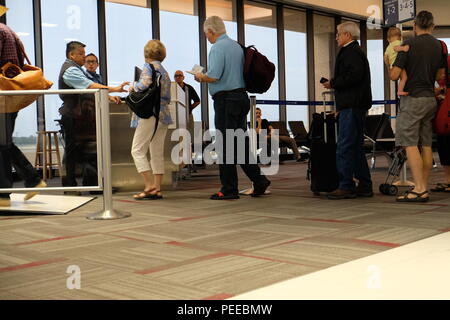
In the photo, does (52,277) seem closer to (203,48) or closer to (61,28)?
(61,28)

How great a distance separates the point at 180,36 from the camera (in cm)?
1014

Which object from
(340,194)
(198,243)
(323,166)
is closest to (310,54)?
(323,166)

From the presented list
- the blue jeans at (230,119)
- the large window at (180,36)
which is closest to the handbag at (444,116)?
the blue jeans at (230,119)

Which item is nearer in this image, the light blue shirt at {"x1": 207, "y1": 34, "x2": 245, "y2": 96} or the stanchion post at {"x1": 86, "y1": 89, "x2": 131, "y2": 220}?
the stanchion post at {"x1": 86, "y1": 89, "x2": 131, "y2": 220}

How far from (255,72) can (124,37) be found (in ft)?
16.5

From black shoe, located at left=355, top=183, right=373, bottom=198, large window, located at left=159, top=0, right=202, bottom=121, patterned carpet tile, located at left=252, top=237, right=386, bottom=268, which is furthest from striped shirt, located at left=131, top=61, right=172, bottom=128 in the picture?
large window, located at left=159, top=0, right=202, bottom=121

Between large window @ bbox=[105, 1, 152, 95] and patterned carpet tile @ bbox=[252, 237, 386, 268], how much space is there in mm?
6784

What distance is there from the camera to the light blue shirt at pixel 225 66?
15.3 ft

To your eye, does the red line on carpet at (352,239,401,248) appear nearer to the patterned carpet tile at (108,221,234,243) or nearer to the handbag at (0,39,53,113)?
the patterned carpet tile at (108,221,234,243)

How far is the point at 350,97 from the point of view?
15.1 ft

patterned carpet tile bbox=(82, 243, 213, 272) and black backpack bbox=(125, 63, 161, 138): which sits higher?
black backpack bbox=(125, 63, 161, 138)

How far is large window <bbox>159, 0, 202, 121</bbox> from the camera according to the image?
32.4ft

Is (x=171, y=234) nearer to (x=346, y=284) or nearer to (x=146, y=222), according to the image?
(x=146, y=222)
